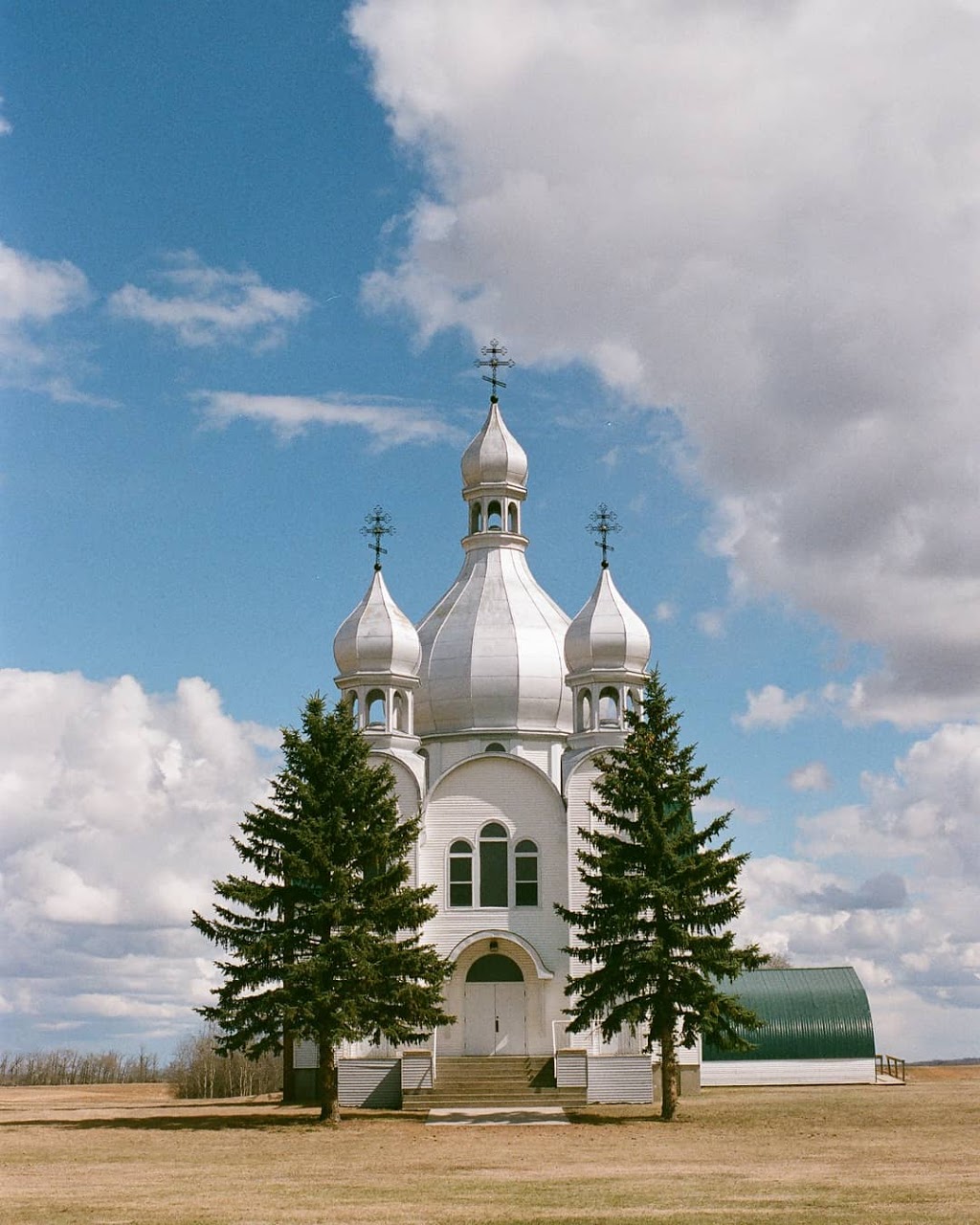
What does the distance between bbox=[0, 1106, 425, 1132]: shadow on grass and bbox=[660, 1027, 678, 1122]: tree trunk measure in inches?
203

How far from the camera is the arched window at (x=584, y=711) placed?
140ft

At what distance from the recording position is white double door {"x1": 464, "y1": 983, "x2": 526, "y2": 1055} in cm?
3878

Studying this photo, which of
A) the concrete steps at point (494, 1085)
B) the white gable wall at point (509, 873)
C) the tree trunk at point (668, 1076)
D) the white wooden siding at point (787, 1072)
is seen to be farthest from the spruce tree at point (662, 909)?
the white wooden siding at point (787, 1072)

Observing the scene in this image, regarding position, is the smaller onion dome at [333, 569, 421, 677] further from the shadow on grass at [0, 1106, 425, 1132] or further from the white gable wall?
the shadow on grass at [0, 1106, 425, 1132]

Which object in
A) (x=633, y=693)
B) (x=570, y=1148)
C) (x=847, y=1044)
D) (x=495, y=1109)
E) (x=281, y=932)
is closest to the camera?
(x=570, y=1148)

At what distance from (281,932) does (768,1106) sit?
12.3m

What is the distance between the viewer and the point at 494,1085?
3544 cm

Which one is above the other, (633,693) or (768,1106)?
(633,693)

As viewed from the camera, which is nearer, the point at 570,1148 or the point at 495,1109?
the point at 570,1148

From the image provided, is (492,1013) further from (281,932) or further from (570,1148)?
(570,1148)

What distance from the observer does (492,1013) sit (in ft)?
128

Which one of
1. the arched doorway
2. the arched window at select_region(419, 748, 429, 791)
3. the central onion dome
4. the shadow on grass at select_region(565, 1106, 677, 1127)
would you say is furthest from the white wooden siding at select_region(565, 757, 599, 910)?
the shadow on grass at select_region(565, 1106, 677, 1127)

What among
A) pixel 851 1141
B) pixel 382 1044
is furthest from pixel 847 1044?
pixel 851 1141

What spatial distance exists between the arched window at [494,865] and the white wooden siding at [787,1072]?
37.8 ft
